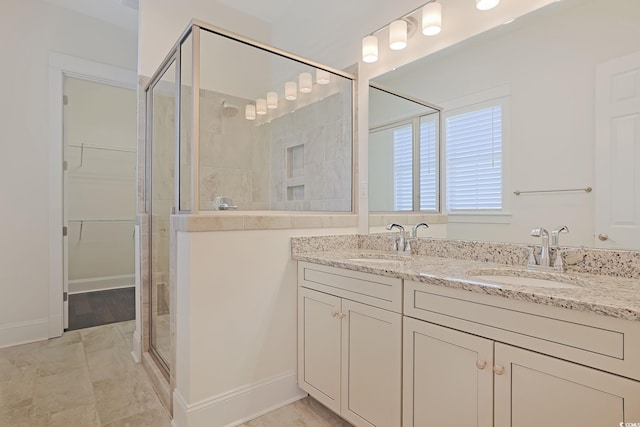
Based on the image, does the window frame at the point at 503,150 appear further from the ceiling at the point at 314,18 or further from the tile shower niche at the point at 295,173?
the tile shower niche at the point at 295,173

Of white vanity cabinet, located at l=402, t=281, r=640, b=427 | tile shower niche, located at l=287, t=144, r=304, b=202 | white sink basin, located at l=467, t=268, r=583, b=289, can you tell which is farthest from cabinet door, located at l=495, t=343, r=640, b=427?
tile shower niche, located at l=287, t=144, r=304, b=202

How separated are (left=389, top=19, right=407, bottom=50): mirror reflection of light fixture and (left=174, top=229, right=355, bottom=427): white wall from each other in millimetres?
1261

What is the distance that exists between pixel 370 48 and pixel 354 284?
1482 mm

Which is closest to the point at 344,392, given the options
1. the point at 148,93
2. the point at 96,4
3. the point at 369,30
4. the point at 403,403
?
the point at 403,403

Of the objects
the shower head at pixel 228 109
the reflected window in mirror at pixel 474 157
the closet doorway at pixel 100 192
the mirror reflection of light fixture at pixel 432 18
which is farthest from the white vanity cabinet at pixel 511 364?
the closet doorway at pixel 100 192

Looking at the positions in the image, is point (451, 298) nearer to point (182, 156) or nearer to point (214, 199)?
point (182, 156)

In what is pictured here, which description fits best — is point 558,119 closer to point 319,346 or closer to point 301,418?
point 319,346

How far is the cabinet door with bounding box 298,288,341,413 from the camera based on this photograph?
5.52 ft

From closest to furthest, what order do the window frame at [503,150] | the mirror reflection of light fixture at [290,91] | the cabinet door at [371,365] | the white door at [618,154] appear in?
A: the white door at [618,154] → the cabinet door at [371,365] → the window frame at [503,150] → the mirror reflection of light fixture at [290,91]

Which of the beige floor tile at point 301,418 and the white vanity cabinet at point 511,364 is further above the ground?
the white vanity cabinet at point 511,364

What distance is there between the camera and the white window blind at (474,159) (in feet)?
5.32

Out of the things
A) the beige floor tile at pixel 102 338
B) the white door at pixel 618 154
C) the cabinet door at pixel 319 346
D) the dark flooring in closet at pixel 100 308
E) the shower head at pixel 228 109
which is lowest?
the beige floor tile at pixel 102 338

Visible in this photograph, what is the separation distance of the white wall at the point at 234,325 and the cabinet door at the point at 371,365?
0.45 m

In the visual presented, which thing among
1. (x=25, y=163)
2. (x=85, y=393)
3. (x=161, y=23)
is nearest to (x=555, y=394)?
(x=85, y=393)
